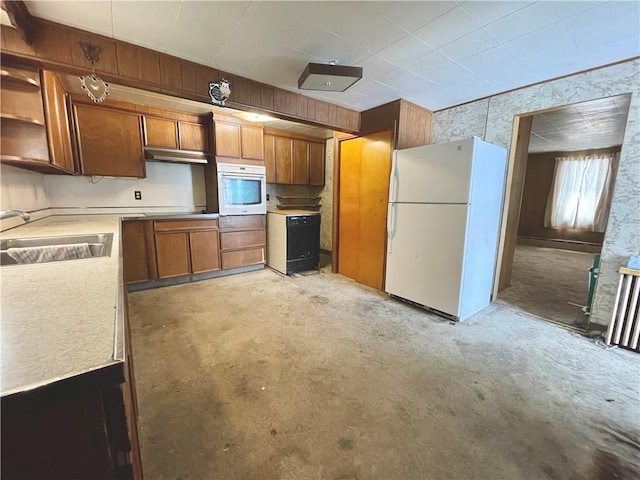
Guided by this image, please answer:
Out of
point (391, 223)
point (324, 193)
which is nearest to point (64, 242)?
point (391, 223)

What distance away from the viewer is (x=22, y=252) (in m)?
1.50

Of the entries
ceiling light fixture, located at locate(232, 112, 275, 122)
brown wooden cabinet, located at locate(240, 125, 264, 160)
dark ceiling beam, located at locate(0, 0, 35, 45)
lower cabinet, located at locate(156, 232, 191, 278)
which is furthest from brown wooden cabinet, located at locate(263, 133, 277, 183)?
dark ceiling beam, located at locate(0, 0, 35, 45)

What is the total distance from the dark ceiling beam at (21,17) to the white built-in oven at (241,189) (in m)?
2.02

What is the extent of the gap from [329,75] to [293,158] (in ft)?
8.55

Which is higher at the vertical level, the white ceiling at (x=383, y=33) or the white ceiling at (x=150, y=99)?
the white ceiling at (x=383, y=33)

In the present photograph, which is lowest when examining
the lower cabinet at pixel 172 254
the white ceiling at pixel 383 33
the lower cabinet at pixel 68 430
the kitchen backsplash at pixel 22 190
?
the lower cabinet at pixel 172 254

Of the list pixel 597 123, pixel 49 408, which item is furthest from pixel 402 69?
pixel 597 123

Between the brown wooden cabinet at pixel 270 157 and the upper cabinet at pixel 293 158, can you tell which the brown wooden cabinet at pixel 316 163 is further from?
the brown wooden cabinet at pixel 270 157

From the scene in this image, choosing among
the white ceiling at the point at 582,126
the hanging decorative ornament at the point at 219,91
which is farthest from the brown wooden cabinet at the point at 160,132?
the white ceiling at the point at 582,126

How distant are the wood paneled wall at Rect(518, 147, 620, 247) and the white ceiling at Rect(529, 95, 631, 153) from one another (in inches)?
24.6

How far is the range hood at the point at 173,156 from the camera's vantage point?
340cm

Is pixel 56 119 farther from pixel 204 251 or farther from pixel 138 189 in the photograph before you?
pixel 204 251

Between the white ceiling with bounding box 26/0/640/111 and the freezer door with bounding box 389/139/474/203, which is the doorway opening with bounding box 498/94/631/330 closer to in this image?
the white ceiling with bounding box 26/0/640/111

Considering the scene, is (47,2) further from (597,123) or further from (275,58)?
(597,123)
